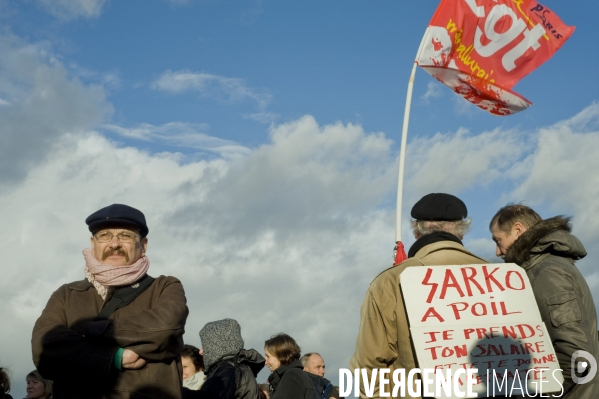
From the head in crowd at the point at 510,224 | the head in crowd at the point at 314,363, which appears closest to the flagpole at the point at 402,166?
the head in crowd at the point at 510,224

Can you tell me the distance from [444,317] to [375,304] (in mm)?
372

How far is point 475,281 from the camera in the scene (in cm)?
418

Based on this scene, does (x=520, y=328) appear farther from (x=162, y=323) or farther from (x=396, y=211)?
(x=396, y=211)

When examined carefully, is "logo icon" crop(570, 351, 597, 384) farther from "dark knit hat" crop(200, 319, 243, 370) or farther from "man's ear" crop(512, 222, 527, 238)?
"dark knit hat" crop(200, 319, 243, 370)

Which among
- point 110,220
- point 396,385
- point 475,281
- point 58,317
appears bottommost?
point 396,385

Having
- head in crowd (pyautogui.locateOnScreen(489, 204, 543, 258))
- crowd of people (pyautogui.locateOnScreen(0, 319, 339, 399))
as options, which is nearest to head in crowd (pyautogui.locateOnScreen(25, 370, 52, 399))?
crowd of people (pyautogui.locateOnScreen(0, 319, 339, 399))

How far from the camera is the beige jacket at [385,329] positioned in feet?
13.3

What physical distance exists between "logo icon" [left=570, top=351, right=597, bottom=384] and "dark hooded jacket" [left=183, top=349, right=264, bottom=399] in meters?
2.38

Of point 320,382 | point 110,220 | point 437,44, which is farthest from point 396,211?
point 110,220

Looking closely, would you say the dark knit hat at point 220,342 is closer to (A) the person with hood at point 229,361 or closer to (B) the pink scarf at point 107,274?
(A) the person with hood at point 229,361

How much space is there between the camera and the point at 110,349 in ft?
12.3

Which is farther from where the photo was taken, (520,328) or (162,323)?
(520,328)

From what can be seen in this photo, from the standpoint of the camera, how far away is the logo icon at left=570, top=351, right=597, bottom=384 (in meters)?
4.54

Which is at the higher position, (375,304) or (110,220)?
(110,220)
